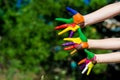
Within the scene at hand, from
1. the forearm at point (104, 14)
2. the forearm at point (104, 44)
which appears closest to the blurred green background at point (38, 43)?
the forearm at point (104, 14)

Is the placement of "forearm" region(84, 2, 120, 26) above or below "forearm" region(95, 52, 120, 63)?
above

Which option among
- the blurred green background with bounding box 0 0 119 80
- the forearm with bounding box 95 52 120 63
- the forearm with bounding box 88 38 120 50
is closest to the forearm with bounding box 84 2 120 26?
the forearm with bounding box 88 38 120 50

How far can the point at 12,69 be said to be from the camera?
23.2 feet

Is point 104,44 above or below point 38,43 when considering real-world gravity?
below

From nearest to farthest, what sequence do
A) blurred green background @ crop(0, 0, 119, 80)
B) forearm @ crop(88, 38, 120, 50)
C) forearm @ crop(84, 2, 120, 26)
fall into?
forearm @ crop(88, 38, 120, 50)
forearm @ crop(84, 2, 120, 26)
blurred green background @ crop(0, 0, 119, 80)

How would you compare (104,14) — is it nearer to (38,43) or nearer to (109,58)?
(109,58)

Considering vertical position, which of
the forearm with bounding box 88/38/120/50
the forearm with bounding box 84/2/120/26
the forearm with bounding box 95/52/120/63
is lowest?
the forearm with bounding box 95/52/120/63

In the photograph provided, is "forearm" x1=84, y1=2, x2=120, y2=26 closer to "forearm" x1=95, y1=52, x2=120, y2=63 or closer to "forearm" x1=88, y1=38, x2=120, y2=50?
"forearm" x1=88, y1=38, x2=120, y2=50

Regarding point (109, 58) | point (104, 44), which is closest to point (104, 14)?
point (104, 44)

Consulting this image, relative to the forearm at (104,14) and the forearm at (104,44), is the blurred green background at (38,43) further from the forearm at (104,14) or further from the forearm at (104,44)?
the forearm at (104,44)

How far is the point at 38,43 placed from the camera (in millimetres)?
7188

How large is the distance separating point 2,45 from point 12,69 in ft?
1.73

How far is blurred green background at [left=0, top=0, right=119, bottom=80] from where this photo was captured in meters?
7.02

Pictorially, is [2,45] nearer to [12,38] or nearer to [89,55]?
[12,38]
